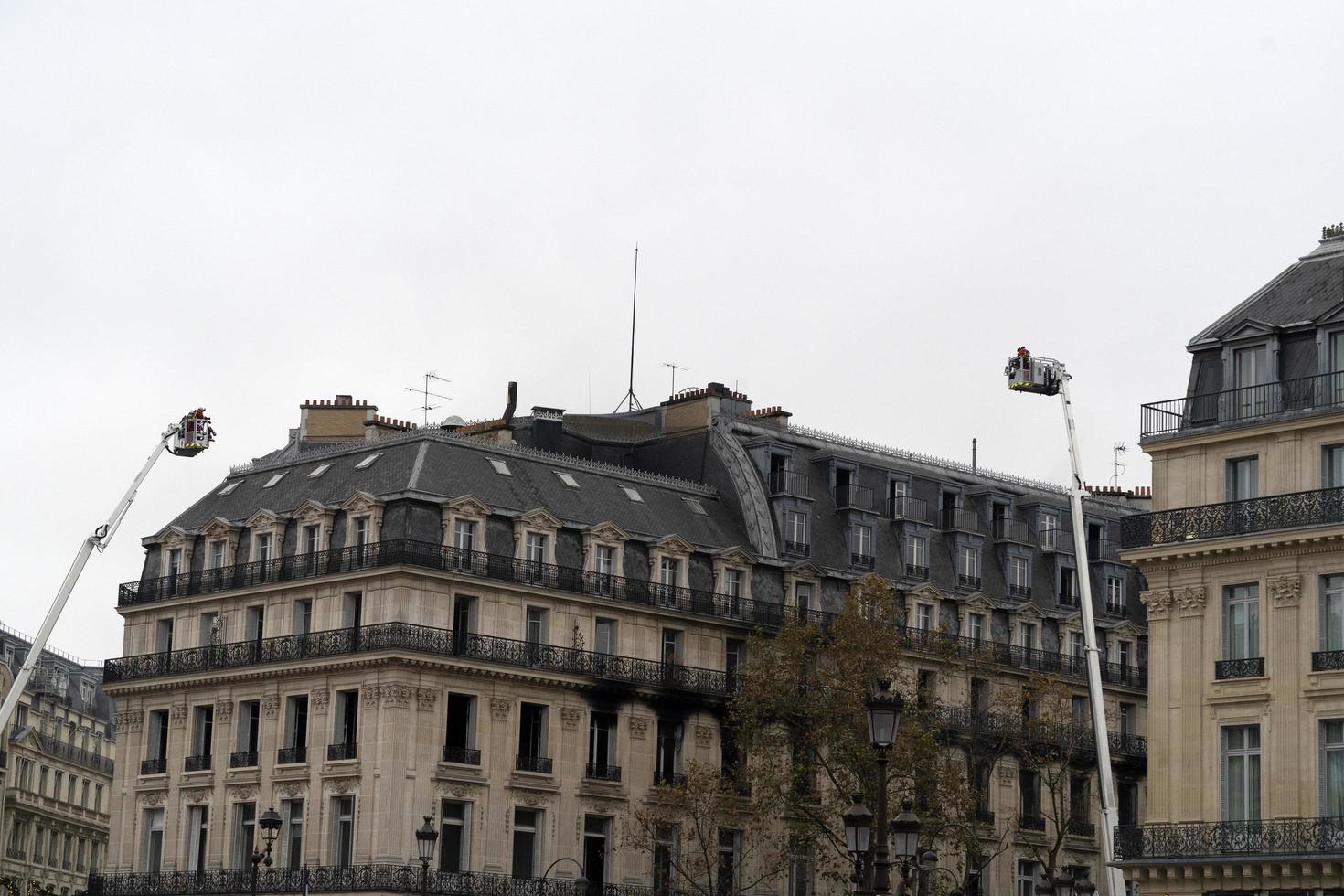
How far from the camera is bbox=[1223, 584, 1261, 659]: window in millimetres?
48219

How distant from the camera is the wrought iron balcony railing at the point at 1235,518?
4706 cm

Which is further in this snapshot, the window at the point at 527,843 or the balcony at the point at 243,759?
the balcony at the point at 243,759

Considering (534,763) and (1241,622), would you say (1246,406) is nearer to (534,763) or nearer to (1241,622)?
(1241,622)

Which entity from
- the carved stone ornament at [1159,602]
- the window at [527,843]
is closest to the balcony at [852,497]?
the window at [527,843]

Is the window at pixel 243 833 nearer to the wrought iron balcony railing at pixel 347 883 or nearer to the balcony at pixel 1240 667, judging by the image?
the wrought iron balcony railing at pixel 347 883

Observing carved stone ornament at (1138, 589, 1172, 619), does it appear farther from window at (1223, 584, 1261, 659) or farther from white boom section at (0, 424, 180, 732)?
white boom section at (0, 424, 180, 732)

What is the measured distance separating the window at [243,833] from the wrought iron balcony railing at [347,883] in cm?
47

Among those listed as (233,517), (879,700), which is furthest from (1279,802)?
(233,517)

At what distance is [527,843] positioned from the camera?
67.3m

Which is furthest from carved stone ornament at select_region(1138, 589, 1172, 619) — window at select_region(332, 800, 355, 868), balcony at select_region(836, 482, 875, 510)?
balcony at select_region(836, 482, 875, 510)

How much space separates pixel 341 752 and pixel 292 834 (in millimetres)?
2952

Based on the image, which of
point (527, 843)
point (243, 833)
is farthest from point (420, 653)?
point (243, 833)

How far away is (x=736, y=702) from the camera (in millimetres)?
67312

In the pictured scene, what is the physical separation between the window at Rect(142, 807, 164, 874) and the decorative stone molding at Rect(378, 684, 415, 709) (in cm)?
1017
